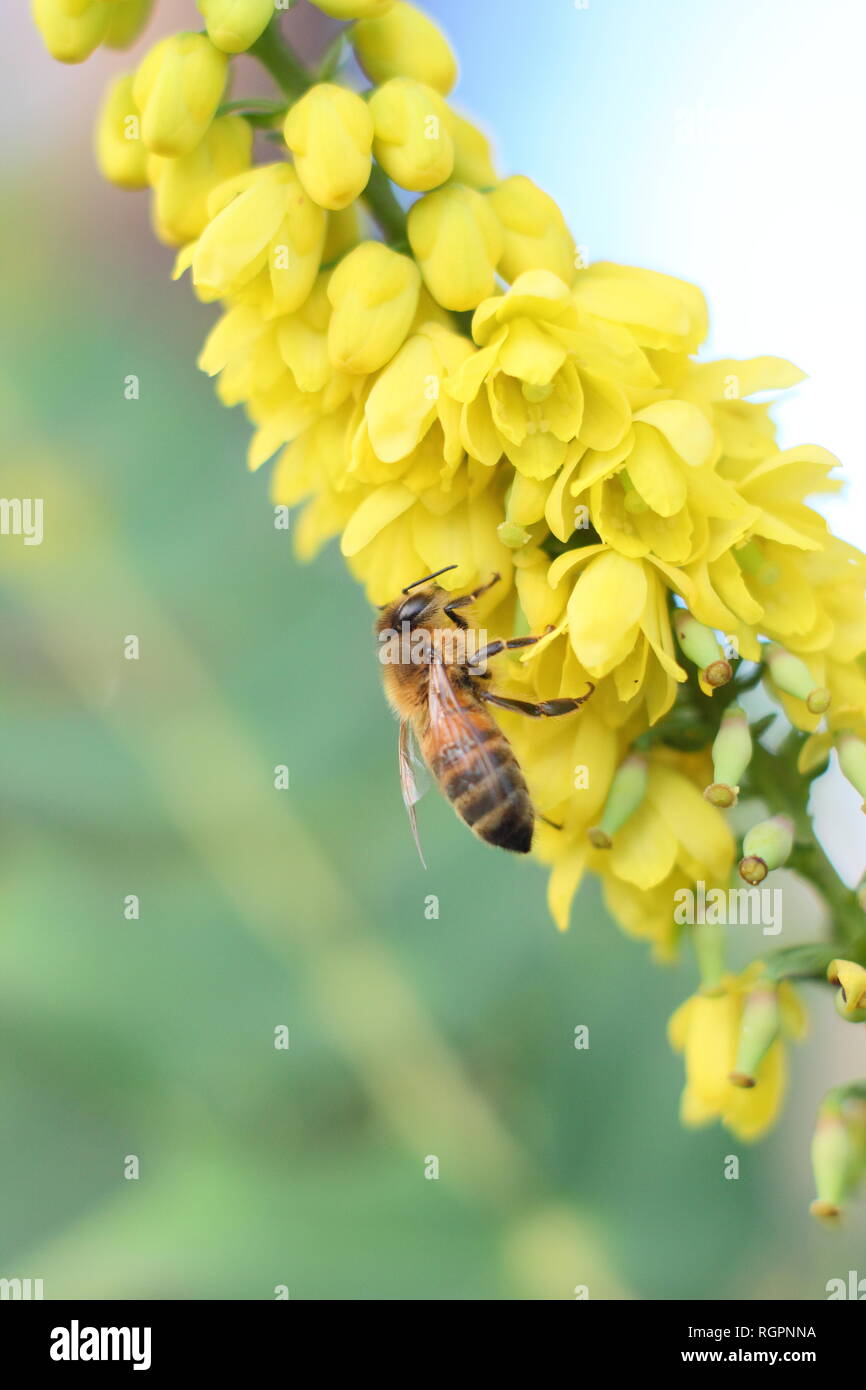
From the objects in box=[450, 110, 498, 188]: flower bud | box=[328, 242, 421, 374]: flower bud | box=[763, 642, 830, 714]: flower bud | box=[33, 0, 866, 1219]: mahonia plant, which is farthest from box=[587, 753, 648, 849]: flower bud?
box=[450, 110, 498, 188]: flower bud

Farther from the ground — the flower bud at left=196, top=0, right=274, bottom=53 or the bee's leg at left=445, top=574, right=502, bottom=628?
the flower bud at left=196, top=0, right=274, bottom=53

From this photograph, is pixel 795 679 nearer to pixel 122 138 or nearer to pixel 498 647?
pixel 498 647

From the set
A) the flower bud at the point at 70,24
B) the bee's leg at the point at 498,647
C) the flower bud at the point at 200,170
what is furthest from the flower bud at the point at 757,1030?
the flower bud at the point at 70,24

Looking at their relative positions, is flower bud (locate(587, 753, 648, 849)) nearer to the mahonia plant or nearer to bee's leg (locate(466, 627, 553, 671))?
the mahonia plant

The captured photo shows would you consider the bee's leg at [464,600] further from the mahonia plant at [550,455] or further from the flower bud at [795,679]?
the flower bud at [795,679]
